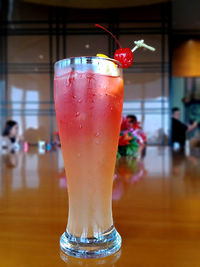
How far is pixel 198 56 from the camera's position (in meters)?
6.07

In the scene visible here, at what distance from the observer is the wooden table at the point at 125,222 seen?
0.28 m

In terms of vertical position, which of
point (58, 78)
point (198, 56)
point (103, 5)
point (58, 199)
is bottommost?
point (58, 199)

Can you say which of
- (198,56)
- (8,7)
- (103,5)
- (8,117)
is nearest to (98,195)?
(103,5)

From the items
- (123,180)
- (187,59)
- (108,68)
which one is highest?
(187,59)

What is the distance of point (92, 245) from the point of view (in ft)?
1.03

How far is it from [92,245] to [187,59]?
655cm

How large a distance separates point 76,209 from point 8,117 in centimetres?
486

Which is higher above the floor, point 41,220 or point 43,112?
point 43,112

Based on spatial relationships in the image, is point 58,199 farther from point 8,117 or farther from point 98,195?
point 8,117

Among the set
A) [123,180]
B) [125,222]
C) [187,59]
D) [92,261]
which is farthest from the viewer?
[187,59]

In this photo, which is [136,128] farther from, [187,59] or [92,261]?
[187,59]

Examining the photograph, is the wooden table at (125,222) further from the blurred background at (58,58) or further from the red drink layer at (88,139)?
the blurred background at (58,58)

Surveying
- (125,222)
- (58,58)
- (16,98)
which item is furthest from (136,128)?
(16,98)

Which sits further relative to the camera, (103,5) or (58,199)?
(103,5)
